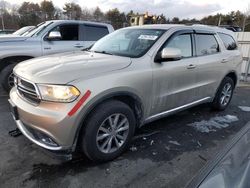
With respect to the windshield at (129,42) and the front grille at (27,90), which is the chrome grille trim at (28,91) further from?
the windshield at (129,42)

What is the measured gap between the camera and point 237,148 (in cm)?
159

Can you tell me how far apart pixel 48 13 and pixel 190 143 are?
50.7 meters

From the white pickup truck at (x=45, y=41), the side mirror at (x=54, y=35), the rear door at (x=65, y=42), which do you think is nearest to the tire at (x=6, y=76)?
the white pickup truck at (x=45, y=41)

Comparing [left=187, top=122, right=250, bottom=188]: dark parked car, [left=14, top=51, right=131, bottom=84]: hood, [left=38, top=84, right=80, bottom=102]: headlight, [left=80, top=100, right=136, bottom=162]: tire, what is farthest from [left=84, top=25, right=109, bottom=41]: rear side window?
[left=187, top=122, right=250, bottom=188]: dark parked car

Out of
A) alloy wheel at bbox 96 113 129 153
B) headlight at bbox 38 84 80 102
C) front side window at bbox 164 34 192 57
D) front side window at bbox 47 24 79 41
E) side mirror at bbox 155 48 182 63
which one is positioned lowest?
alloy wheel at bbox 96 113 129 153

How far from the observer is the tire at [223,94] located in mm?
4793

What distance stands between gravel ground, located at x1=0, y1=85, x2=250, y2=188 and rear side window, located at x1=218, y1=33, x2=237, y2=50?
5.73 ft

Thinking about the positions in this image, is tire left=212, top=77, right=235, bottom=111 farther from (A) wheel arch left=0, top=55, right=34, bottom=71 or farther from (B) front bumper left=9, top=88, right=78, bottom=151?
(A) wheel arch left=0, top=55, right=34, bottom=71

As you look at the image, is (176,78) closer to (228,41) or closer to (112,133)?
(112,133)

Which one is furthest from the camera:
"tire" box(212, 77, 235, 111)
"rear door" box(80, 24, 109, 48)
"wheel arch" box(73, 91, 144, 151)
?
"rear door" box(80, 24, 109, 48)

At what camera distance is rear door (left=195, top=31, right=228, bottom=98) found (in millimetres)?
4027

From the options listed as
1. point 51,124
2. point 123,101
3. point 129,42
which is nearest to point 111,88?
point 123,101

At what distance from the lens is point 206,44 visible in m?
4.25

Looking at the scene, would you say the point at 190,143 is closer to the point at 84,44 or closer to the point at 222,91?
the point at 222,91
